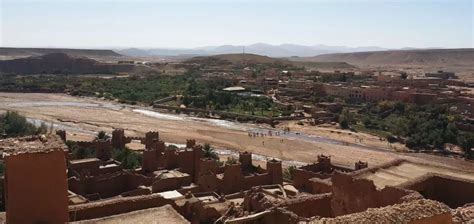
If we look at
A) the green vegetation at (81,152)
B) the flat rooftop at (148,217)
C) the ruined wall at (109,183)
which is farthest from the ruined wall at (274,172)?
the flat rooftop at (148,217)

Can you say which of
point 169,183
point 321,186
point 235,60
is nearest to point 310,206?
point 321,186

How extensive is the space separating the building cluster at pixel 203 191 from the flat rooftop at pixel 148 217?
2cm

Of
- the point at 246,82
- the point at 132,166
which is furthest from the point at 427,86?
the point at 132,166

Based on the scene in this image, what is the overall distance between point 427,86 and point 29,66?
81.4m

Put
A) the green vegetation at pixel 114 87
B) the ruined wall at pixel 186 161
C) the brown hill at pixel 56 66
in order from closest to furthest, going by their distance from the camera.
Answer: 1. the ruined wall at pixel 186 161
2. the green vegetation at pixel 114 87
3. the brown hill at pixel 56 66

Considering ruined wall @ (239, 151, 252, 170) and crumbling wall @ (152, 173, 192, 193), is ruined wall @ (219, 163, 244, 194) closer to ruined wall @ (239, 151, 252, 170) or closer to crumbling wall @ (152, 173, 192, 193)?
crumbling wall @ (152, 173, 192, 193)

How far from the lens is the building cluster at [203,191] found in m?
9.23

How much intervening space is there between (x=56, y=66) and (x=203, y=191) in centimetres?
10630

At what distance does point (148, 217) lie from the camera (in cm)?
1127

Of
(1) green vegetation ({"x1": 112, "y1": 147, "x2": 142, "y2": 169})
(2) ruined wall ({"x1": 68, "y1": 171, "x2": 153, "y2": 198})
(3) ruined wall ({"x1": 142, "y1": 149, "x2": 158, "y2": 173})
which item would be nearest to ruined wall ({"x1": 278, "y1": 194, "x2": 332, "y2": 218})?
(2) ruined wall ({"x1": 68, "y1": 171, "x2": 153, "y2": 198})

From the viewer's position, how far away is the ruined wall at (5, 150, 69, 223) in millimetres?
9219

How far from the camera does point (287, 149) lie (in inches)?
1556

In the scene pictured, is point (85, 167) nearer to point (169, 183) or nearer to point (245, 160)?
point (169, 183)

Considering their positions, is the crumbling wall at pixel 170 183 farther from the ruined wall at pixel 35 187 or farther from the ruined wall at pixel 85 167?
the ruined wall at pixel 35 187
